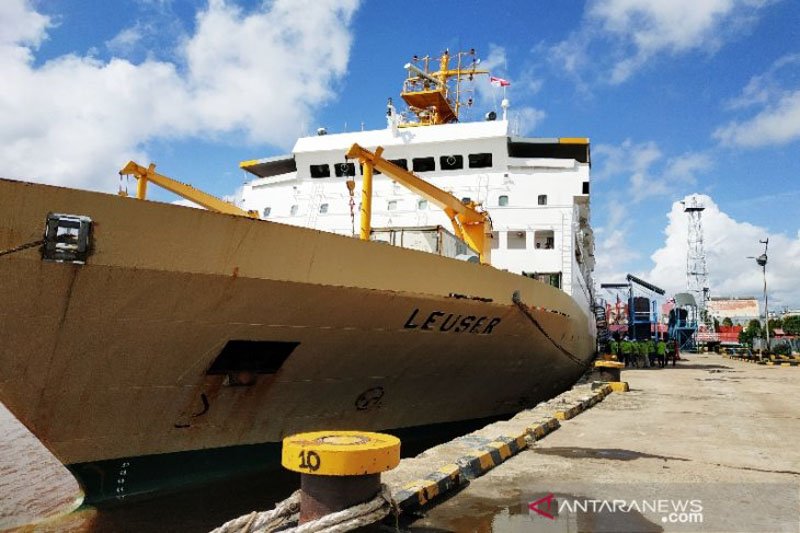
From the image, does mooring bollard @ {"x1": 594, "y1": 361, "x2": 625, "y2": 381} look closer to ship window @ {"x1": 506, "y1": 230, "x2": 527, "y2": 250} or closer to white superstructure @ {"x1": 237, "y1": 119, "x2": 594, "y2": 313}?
white superstructure @ {"x1": 237, "y1": 119, "x2": 594, "y2": 313}

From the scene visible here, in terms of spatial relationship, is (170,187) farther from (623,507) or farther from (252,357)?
(623,507)

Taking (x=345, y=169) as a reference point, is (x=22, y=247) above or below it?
below

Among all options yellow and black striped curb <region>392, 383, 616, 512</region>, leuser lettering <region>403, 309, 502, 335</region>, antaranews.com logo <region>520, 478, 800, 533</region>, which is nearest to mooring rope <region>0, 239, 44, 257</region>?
yellow and black striped curb <region>392, 383, 616, 512</region>

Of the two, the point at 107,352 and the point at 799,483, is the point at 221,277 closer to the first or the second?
the point at 107,352

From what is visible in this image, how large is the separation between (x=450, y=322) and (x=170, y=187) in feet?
17.2

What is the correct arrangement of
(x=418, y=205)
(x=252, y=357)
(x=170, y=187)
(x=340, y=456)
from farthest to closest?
(x=418, y=205), (x=170, y=187), (x=252, y=357), (x=340, y=456)

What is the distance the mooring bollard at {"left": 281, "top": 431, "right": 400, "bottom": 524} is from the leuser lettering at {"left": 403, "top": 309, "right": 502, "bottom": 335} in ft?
12.1

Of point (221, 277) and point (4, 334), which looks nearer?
point (4, 334)

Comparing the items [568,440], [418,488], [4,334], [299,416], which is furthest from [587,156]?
[4,334]

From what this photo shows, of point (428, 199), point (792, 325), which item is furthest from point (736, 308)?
point (428, 199)

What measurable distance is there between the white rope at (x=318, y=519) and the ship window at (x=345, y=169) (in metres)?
11.0

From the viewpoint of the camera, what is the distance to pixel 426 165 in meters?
13.8

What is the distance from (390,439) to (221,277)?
2.71m

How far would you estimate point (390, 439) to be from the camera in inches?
129
